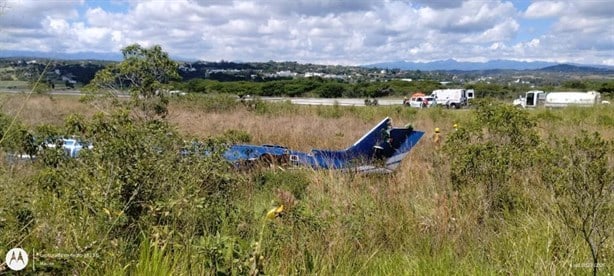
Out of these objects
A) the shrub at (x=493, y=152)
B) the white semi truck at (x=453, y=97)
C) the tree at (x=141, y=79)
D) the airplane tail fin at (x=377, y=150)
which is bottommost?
the white semi truck at (x=453, y=97)

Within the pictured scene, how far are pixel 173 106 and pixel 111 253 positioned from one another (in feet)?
25.4

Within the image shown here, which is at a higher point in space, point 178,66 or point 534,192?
point 178,66

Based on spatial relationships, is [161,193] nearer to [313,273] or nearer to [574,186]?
[313,273]

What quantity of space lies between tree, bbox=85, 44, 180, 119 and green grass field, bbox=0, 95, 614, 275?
1.73 m

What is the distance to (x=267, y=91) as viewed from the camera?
2178 inches

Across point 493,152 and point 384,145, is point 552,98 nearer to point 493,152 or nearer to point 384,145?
point 384,145

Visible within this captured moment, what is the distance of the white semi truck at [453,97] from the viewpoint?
4698 centimetres

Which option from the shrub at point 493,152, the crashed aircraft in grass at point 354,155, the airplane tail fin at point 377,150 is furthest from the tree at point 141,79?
the shrub at point 493,152

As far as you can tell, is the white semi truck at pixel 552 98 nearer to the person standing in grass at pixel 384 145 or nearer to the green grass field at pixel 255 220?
the person standing in grass at pixel 384 145

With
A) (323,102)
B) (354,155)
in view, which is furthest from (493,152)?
(323,102)

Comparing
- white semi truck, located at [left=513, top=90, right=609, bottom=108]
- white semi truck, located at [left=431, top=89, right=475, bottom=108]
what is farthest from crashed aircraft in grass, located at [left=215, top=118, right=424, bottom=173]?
white semi truck, located at [left=431, top=89, right=475, bottom=108]

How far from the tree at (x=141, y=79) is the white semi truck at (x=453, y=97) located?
138 feet

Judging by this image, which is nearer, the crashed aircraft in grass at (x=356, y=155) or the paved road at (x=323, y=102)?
the crashed aircraft in grass at (x=356, y=155)

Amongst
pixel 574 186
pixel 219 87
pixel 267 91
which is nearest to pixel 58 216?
pixel 574 186
